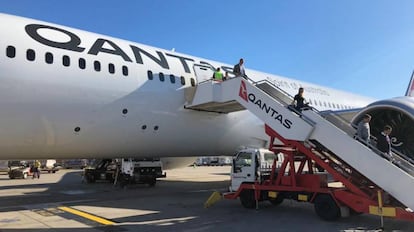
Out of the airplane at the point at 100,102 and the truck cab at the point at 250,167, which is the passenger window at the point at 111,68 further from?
the truck cab at the point at 250,167

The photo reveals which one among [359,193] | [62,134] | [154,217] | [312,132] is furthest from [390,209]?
[62,134]

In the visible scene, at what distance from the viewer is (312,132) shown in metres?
8.85

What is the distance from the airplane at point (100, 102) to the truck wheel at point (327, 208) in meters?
2.81

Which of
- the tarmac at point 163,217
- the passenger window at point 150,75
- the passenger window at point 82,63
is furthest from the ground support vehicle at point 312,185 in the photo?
the passenger window at point 82,63

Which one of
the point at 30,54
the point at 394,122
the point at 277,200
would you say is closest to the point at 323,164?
the point at 277,200

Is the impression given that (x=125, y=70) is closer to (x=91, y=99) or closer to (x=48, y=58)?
(x=91, y=99)

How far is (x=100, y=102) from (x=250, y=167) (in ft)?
14.2

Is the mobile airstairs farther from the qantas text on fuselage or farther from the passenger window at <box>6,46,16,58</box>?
the passenger window at <box>6,46,16,58</box>

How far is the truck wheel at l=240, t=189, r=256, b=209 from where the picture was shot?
9992 millimetres

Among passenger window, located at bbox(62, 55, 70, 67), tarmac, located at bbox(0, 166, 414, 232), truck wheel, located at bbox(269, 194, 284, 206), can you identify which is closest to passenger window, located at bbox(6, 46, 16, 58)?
passenger window, located at bbox(62, 55, 70, 67)

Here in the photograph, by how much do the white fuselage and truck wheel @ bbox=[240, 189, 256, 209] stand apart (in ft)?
9.94

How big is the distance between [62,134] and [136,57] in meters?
3.17

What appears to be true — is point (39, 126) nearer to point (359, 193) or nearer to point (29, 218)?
point (29, 218)

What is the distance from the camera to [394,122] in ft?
34.4
